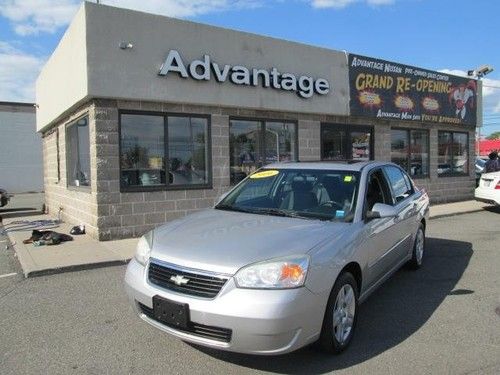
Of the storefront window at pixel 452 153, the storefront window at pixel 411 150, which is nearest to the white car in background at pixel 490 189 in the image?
the storefront window at pixel 411 150

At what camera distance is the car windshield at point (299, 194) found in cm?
485

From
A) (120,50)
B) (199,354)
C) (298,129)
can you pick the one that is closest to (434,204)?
(298,129)

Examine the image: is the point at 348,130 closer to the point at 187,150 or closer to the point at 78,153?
the point at 187,150

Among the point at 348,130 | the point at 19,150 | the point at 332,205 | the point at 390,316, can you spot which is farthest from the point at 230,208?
the point at 19,150

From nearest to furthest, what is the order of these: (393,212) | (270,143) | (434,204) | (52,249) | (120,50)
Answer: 1. (393,212)
2. (52,249)
3. (120,50)
4. (270,143)
5. (434,204)

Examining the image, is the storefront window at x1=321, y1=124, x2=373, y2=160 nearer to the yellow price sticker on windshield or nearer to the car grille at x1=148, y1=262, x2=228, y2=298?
the yellow price sticker on windshield

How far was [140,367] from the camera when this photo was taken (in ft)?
12.9

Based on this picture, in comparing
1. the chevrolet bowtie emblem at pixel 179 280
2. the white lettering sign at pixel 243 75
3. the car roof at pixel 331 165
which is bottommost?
the chevrolet bowtie emblem at pixel 179 280

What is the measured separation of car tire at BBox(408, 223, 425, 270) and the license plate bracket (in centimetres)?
424

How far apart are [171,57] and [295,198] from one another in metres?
5.77

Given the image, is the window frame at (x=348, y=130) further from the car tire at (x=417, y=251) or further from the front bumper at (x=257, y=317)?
the front bumper at (x=257, y=317)

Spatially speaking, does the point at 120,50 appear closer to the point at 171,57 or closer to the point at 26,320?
the point at 171,57

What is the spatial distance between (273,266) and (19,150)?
30.6 meters

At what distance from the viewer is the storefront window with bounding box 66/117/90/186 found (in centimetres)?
1045
